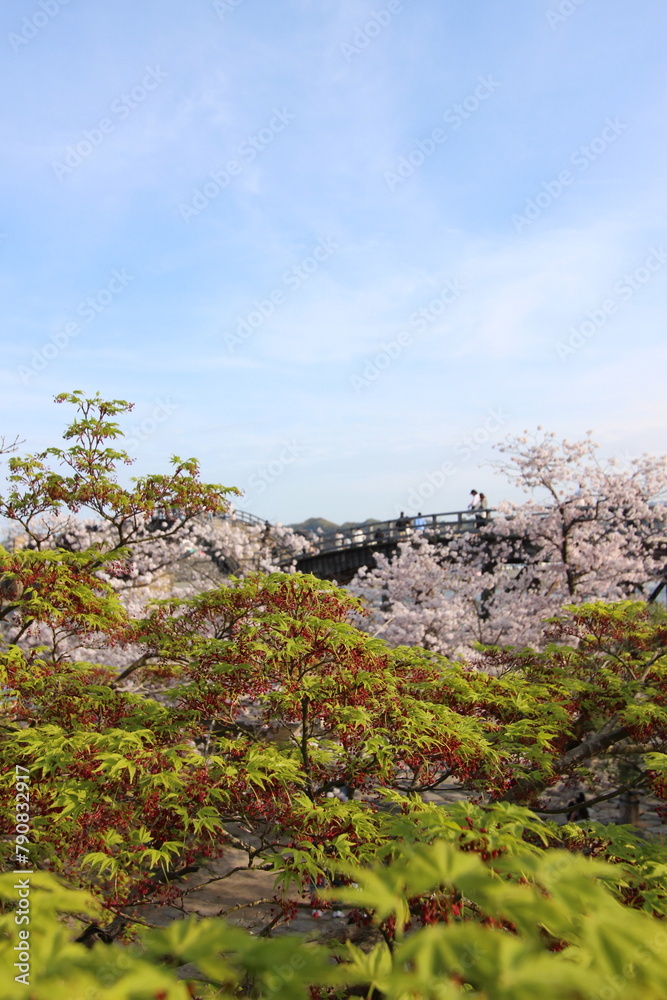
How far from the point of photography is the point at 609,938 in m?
1.65

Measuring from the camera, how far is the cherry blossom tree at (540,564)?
21422 mm

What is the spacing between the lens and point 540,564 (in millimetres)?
22469

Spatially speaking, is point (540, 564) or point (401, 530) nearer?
point (540, 564)

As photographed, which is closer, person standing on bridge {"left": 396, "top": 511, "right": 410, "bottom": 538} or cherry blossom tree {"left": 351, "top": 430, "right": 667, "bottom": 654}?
cherry blossom tree {"left": 351, "top": 430, "right": 667, "bottom": 654}

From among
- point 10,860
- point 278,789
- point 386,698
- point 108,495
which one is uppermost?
point 108,495

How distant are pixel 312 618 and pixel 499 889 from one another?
424 cm

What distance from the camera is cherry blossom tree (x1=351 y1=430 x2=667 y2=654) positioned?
21.4m

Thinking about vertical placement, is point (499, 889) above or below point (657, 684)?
above

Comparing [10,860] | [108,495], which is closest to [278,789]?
[10,860]

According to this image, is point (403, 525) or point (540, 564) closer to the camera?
point (540, 564)

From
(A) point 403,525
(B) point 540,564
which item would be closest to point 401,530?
(A) point 403,525

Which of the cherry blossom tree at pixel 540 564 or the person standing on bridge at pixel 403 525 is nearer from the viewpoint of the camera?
the cherry blossom tree at pixel 540 564

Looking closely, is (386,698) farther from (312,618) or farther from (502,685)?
(502,685)

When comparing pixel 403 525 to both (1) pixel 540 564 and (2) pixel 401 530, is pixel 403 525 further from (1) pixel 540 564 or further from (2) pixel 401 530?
(1) pixel 540 564
